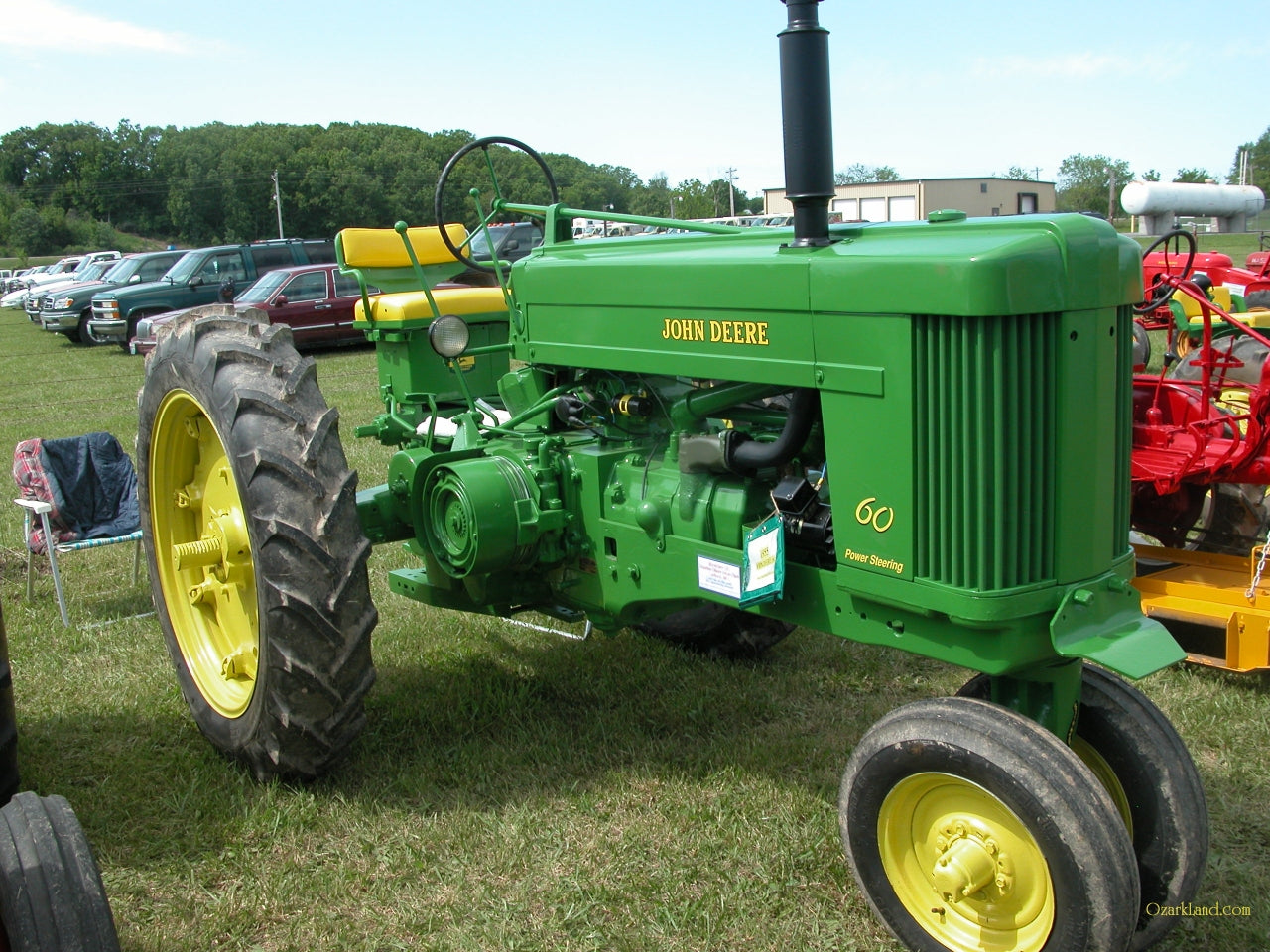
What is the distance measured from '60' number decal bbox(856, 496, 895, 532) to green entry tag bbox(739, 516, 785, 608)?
9.4 inches

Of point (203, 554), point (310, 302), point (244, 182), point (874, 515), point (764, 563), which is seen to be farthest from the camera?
point (244, 182)

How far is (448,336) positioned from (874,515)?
1.90 metres

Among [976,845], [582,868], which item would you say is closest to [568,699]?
[582,868]

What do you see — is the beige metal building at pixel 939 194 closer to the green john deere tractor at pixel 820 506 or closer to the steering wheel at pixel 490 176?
A: the steering wheel at pixel 490 176

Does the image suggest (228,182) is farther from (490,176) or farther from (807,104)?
(807,104)

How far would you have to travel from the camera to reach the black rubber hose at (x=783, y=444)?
8.87ft

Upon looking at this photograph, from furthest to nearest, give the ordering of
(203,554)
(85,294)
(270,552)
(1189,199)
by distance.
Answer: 1. (1189,199)
2. (85,294)
3. (203,554)
4. (270,552)

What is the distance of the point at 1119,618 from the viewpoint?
249 cm

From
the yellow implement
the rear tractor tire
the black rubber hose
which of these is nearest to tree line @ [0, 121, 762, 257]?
the yellow implement

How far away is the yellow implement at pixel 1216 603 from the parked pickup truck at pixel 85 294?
1862cm

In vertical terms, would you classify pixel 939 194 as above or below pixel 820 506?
above

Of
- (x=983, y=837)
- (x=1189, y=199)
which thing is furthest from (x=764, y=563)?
(x=1189, y=199)

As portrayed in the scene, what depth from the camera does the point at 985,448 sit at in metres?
2.29

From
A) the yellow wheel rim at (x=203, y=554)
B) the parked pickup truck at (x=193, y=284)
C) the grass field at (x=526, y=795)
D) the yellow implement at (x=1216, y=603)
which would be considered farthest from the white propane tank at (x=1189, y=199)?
the yellow wheel rim at (x=203, y=554)
